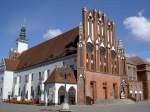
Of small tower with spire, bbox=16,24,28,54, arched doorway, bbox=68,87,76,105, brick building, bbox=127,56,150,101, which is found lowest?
arched doorway, bbox=68,87,76,105

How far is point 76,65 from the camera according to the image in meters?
46.2

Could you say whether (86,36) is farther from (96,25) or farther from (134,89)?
(134,89)

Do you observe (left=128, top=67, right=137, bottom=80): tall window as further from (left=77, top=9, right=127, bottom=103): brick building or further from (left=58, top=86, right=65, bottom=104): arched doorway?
(left=58, top=86, right=65, bottom=104): arched doorway

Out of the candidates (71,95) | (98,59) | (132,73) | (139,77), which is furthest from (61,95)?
(139,77)

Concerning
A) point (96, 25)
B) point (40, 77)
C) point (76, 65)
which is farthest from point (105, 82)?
point (40, 77)

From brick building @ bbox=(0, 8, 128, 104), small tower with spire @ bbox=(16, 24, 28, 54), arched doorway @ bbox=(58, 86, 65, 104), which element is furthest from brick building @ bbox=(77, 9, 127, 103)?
small tower with spire @ bbox=(16, 24, 28, 54)

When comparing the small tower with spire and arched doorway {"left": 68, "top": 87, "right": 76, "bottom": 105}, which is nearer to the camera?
arched doorway {"left": 68, "top": 87, "right": 76, "bottom": 105}

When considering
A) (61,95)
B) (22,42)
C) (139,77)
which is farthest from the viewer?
(22,42)

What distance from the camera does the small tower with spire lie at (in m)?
82.6

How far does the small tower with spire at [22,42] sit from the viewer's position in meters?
82.6

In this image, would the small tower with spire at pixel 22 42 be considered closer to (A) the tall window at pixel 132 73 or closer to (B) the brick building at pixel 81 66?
(B) the brick building at pixel 81 66

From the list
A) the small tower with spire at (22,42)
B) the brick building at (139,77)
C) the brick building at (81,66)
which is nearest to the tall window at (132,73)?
the brick building at (139,77)

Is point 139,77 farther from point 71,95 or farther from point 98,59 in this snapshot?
point 71,95

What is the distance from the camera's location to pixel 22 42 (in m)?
84.8
